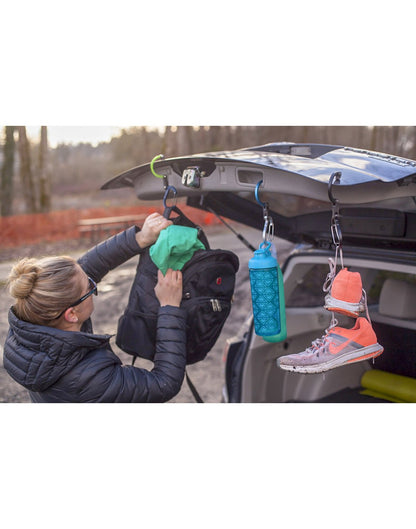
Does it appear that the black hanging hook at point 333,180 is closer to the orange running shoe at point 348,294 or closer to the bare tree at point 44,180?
the orange running shoe at point 348,294

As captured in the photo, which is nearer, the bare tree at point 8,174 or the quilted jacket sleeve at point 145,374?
the quilted jacket sleeve at point 145,374

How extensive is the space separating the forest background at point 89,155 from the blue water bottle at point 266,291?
24.3ft

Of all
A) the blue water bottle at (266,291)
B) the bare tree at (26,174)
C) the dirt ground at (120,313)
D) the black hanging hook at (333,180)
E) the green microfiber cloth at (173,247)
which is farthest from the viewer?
the bare tree at (26,174)

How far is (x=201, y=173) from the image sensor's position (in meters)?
2.07

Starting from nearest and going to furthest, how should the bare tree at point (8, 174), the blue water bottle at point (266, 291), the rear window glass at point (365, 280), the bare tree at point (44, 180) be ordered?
the blue water bottle at point (266, 291)
the rear window glass at point (365, 280)
the bare tree at point (8, 174)
the bare tree at point (44, 180)

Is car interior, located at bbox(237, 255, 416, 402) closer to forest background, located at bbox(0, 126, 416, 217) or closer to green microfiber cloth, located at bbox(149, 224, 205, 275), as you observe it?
green microfiber cloth, located at bbox(149, 224, 205, 275)

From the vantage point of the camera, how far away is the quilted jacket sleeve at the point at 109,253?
229 centimetres

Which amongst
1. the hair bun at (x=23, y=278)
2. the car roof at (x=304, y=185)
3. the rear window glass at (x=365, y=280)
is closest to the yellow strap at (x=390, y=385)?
the rear window glass at (x=365, y=280)

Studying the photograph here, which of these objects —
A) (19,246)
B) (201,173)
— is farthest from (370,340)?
(19,246)

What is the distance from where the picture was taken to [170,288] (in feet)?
7.07

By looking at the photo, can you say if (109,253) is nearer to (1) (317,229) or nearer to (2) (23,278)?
(2) (23,278)

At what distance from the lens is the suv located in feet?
5.79

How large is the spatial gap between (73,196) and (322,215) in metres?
8.41

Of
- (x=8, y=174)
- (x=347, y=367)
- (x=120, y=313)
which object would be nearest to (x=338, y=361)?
(x=347, y=367)
